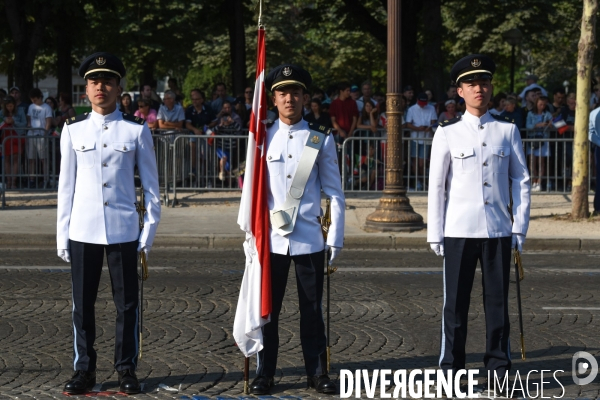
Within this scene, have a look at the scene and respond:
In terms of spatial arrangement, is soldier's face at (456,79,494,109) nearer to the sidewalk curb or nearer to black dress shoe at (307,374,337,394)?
black dress shoe at (307,374,337,394)

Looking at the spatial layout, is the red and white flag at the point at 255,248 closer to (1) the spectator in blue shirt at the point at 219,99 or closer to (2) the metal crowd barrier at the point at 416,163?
(2) the metal crowd barrier at the point at 416,163

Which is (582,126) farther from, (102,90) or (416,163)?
(102,90)

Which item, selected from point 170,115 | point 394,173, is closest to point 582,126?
point 394,173

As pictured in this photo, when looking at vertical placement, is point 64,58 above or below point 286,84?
above

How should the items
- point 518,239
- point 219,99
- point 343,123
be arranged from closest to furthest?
point 518,239
point 343,123
point 219,99

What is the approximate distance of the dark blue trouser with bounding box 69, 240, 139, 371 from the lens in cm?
619

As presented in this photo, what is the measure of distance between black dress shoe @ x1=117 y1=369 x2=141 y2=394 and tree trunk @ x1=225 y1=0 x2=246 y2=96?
813 inches

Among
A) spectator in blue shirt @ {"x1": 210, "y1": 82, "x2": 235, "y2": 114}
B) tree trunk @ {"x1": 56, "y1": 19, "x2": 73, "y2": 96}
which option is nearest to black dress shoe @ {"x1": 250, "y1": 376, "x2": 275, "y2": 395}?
spectator in blue shirt @ {"x1": 210, "y1": 82, "x2": 235, "y2": 114}

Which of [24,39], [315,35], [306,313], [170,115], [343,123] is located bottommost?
[306,313]

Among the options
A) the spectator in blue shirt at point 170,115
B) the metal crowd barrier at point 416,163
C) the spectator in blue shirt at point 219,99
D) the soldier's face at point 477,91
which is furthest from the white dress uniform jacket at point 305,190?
the spectator in blue shirt at point 219,99

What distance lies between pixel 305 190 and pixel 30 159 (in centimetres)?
1214

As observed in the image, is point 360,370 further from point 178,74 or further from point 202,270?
point 178,74

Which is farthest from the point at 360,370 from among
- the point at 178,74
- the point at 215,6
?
the point at 178,74

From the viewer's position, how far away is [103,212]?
618 cm
